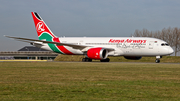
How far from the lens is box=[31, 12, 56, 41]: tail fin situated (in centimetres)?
4679

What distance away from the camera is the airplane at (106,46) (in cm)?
3888

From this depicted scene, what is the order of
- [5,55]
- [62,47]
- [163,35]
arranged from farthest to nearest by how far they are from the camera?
[5,55] → [163,35] → [62,47]

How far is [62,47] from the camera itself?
44906 mm

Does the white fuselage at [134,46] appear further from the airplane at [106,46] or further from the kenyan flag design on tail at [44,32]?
the kenyan flag design on tail at [44,32]

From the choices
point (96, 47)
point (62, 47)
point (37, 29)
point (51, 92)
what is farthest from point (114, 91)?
point (37, 29)

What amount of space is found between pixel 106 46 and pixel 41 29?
11.7 metres

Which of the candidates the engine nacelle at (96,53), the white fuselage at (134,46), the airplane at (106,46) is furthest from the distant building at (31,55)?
the engine nacelle at (96,53)

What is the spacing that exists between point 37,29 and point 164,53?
20786 millimetres

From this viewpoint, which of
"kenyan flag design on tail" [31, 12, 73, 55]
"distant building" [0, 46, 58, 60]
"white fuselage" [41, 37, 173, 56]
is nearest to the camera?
"white fuselage" [41, 37, 173, 56]

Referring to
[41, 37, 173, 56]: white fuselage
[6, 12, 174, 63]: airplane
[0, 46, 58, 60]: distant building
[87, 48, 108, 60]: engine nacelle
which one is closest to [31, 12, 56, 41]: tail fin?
[6, 12, 174, 63]: airplane

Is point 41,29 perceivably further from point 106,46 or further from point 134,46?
point 134,46

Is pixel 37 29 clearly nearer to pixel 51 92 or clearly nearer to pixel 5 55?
pixel 51 92

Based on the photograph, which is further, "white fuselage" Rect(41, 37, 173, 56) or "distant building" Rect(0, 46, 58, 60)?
"distant building" Rect(0, 46, 58, 60)

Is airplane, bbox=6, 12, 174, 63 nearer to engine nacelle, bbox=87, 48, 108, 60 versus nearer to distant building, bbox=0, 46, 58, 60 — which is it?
engine nacelle, bbox=87, 48, 108, 60
